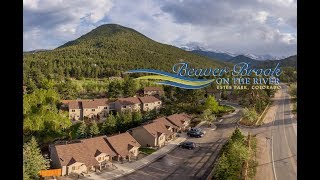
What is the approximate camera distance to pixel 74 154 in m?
20.7

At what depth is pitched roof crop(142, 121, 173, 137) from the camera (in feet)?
87.6

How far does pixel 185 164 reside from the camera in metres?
22.3

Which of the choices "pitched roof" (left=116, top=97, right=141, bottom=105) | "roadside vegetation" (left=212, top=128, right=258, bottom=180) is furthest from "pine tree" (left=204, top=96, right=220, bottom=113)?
"roadside vegetation" (left=212, top=128, right=258, bottom=180)

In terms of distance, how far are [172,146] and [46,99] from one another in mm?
15775

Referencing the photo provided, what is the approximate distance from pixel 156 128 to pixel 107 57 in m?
28.0

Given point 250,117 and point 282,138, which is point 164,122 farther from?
point 282,138

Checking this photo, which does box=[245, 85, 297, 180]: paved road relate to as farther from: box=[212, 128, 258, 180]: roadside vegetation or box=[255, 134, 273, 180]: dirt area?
box=[212, 128, 258, 180]: roadside vegetation

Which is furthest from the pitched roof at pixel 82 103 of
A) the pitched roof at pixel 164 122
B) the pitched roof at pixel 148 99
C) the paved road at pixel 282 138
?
the paved road at pixel 282 138

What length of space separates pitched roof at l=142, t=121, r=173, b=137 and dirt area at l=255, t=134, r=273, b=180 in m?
7.63

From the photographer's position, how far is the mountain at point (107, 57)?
4669cm

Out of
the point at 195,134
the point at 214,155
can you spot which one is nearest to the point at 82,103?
the point at 195,134

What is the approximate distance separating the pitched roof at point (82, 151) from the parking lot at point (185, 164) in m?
2.82

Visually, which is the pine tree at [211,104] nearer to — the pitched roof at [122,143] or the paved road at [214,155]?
the paved road at [214,155]
